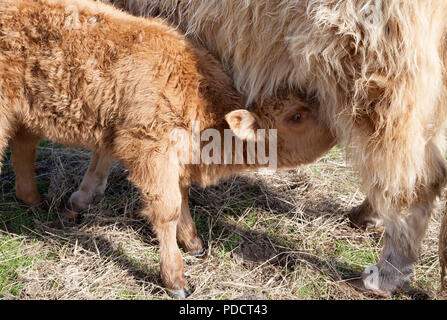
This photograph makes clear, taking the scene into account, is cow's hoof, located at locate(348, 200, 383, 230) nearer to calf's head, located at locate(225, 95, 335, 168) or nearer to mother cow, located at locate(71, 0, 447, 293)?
mother cow, located at locate(71, 0, 447, 293)

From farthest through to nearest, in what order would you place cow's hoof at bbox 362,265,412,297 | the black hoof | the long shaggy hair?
the black hoof → cow's hoof at bbox 362,265,412,297 → the long shaggy hair

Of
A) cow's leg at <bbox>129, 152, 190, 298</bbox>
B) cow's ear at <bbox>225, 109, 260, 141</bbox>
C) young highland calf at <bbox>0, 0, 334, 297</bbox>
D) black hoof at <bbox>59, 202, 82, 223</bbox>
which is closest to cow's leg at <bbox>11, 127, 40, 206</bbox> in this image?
black hoof at <bbox>59, 202, 82, 223</bbox>

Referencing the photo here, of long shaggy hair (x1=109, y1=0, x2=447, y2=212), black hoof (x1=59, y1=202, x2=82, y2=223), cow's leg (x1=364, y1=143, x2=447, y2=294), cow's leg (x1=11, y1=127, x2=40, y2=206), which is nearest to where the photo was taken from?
long shaggy hair (x1=109, y1=0, x2=447, y2=212)

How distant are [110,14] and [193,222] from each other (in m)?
1.58

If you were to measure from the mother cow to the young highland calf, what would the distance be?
22 centimetres

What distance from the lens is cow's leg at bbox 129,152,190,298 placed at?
10.9 feet

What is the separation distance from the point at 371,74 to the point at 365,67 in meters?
0.05

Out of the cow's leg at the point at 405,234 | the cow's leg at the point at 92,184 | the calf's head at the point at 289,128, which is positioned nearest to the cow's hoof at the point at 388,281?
the cow's leg at the point at 405,234

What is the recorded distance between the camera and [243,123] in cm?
329

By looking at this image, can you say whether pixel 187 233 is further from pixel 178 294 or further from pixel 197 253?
pixel 178 294

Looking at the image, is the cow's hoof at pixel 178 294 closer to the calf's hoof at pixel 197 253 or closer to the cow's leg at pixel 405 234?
the calf's hoof at pixel 197 253

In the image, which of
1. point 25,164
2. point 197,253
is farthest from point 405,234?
point 25,164

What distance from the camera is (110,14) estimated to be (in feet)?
11.6
